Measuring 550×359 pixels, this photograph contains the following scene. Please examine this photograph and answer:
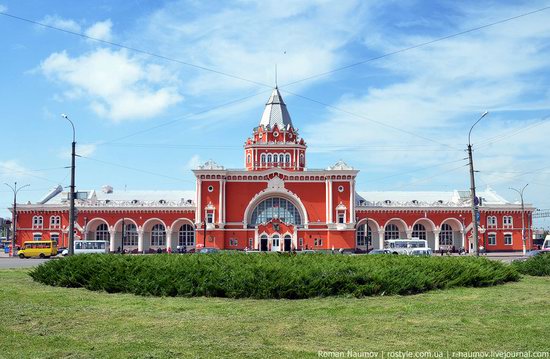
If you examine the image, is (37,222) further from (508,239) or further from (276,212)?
(508,239)

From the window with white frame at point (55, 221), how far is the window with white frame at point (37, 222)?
3.72ft

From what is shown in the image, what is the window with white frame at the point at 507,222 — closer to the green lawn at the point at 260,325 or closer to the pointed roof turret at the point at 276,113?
the pointed roof turret at the point at 276,113

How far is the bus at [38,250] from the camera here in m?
56.0

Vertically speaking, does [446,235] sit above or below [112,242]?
above

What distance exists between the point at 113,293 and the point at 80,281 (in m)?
2.06

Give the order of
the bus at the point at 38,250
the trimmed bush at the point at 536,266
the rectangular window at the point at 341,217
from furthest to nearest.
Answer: the rectangular window at the point at 341,217 → the bus at the point at 38,250 → the trimmed bush at the point at 536,266

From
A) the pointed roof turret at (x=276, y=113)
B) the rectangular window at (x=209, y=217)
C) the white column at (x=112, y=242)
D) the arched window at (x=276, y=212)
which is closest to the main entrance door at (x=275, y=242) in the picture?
the arched window at (x=276, y=212)

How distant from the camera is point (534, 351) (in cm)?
946

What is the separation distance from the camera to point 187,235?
70.4 m

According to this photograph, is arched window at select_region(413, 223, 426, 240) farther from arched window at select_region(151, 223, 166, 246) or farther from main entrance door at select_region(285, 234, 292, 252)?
arched window at select_region(151, 223, 166, 246)

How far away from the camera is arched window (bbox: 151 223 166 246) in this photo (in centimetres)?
7006

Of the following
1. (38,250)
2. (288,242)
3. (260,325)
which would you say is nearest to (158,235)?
(38,250)

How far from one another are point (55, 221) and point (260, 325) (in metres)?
64.0

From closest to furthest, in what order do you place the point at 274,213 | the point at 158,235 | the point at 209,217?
1. the point at 209,217
2. the point at 274,213
3. the point at 158,235
